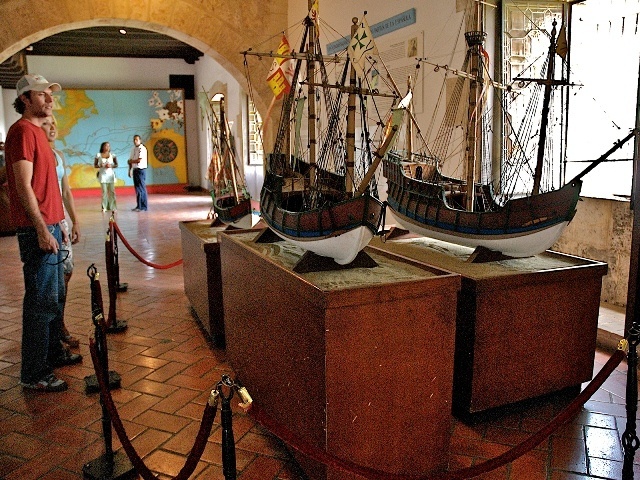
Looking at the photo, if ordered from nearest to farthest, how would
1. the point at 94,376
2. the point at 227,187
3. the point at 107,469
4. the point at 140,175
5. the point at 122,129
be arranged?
1. the point at 107,469
2. the point at 94,376
3. the point at 227,187
4. the point at 140,175
5. the point at 122,129

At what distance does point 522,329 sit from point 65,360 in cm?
312

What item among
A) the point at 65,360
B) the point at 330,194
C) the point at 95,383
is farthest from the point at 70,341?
the point at 330,194

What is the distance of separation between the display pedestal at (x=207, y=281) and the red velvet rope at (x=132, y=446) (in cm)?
194

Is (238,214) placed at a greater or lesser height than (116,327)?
greater

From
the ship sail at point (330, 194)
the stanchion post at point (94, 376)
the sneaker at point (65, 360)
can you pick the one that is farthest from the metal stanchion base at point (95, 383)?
the ship sail at point (330, 194)

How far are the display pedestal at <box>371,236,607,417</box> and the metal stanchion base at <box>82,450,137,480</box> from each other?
1789 millimetres

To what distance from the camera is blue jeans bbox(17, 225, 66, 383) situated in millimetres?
3451

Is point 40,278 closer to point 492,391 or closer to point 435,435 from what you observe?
point 435,435

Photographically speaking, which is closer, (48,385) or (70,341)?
(48,385)

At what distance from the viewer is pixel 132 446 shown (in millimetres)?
2373

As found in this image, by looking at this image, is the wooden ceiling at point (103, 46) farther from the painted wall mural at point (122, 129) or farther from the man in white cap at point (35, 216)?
the man in white cap at point (35, 216)

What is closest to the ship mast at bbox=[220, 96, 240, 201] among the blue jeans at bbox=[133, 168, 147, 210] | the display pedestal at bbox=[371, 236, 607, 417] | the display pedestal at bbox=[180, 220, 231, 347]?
the display pedestal at bbox=[180, 220, 231, 347]

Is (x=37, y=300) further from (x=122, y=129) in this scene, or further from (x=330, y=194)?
(x=122, y=129)

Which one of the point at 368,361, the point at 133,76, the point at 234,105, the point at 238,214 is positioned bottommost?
the point at 368,361
